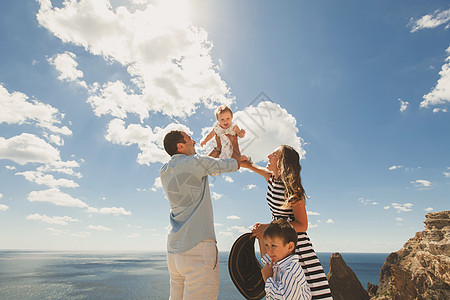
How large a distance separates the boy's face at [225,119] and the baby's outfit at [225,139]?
7 centimetres

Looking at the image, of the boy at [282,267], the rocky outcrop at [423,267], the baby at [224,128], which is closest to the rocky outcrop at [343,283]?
the rocky outcrop at [423,267]

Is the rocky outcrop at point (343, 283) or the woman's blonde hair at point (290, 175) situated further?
the rocky outcrop at point (343, 283)

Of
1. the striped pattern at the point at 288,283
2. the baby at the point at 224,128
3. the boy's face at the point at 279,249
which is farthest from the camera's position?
the baby at the point at 224,128

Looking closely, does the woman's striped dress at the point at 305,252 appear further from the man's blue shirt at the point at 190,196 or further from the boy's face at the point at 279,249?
the man's blue shirt at the point at 190,196

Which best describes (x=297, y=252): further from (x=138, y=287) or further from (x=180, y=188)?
(x=138, y=287)

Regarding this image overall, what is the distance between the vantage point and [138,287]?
130125 millimetres

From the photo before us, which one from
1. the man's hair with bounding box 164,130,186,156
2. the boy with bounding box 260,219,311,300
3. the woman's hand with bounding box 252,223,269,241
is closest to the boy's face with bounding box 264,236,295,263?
the boy with bounding box 260,219,311,300

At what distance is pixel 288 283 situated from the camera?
248 cm

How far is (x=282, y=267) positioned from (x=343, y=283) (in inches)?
3938

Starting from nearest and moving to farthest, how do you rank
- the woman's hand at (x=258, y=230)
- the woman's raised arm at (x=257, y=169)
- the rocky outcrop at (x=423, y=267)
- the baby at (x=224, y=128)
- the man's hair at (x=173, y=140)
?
the woman's hand at (x=258, y=230) < the man's hair at (x=173, y=140) < the woman's raised arm at (x=257, y=169) < the baby at (x=224, y=128) < the rocky outcrop at (x=423, y=267)

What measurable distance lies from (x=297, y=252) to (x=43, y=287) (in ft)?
582

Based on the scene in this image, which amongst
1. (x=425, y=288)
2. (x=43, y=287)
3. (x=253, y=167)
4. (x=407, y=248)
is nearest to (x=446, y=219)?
(x=407, y=248)

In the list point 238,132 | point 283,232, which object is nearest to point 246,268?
point 283,232

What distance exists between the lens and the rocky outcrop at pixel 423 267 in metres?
65.0
